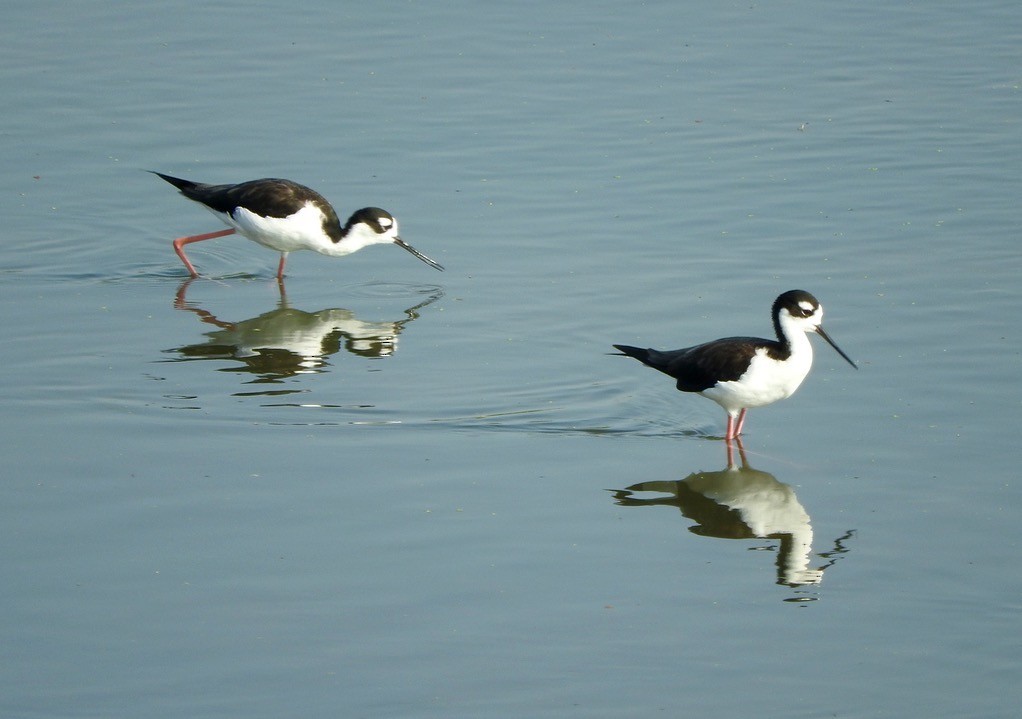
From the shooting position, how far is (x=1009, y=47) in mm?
18312

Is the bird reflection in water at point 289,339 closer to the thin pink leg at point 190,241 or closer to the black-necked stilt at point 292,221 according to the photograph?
the thin pink leg at point 190,241

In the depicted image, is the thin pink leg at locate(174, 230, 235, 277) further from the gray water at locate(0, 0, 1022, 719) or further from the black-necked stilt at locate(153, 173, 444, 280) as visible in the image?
the gray water at locate(0, 0, 1022, 719)

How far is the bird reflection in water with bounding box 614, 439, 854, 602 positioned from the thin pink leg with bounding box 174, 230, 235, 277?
585 cm

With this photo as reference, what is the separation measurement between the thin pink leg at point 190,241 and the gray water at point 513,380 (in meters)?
0.20

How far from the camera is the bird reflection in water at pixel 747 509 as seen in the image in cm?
768

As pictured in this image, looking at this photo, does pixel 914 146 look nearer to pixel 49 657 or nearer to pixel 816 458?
pixel 816 458

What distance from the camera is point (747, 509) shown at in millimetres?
8430

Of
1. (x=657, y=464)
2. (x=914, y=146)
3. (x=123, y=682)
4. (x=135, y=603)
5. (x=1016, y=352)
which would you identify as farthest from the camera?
(x=914, y=146)

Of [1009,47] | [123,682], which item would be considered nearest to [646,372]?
[123,682]

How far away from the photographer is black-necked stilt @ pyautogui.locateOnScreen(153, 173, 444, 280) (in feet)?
41.6

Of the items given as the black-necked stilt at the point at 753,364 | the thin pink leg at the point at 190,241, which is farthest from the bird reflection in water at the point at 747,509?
the thin pink leg at the point at 190,241

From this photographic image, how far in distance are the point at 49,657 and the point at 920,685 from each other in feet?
12.5

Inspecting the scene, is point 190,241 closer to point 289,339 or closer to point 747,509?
point 289,339

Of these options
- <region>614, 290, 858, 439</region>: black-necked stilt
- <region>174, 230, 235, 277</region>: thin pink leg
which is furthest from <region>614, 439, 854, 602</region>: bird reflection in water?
<region>174, 230, 235, 277</region>: thin pink leg
